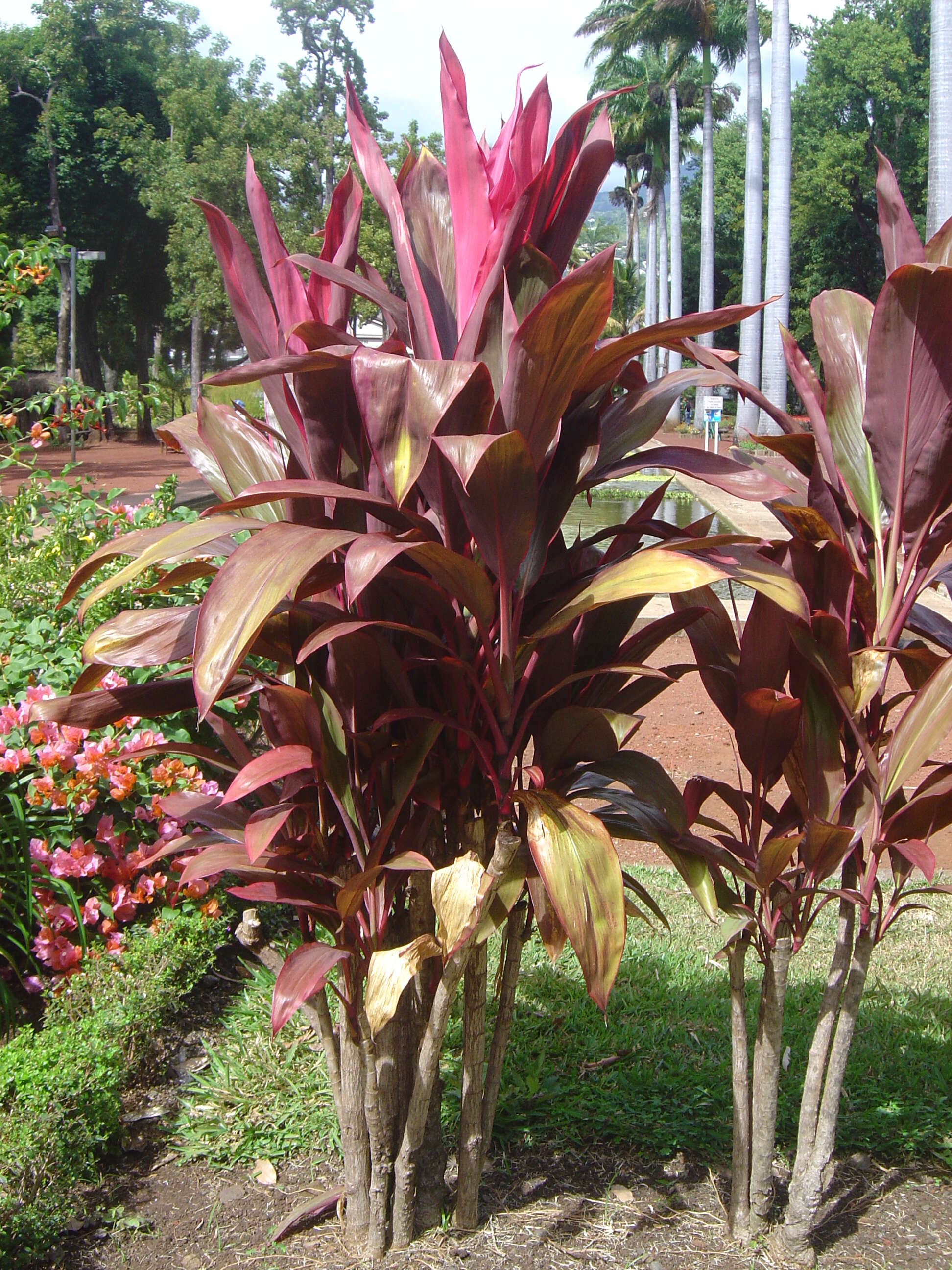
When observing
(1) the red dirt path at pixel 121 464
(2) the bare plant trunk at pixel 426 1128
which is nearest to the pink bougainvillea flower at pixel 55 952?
(2) the bare plant trunk at pixel 426 1128

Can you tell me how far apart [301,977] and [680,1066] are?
53.7 inches

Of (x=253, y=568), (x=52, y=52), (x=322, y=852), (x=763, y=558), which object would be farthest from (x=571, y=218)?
(x=52, y=52)

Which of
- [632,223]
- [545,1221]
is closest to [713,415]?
[545,1221]

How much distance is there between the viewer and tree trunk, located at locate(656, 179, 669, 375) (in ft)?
133

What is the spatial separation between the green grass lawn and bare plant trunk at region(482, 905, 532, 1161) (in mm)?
274

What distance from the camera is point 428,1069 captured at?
170 cm

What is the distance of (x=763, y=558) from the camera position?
1469 mm

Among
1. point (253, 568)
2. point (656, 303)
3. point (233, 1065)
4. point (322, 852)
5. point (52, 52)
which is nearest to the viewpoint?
point (253, 568)

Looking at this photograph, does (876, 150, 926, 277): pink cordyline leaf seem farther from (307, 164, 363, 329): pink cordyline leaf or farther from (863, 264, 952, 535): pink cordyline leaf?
(307, 164, 363, 329): pink cordyline leaf

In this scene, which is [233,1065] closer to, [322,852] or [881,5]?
[322,852]

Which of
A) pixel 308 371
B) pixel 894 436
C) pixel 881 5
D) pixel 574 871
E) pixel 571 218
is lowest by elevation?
pixel 574 871

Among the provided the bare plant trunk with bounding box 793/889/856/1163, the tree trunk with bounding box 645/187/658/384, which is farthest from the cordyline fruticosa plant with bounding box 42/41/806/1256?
the tree trunk with bounding box 645/187/658/384

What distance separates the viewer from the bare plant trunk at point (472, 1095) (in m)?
1.83

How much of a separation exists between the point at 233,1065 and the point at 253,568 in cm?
173
